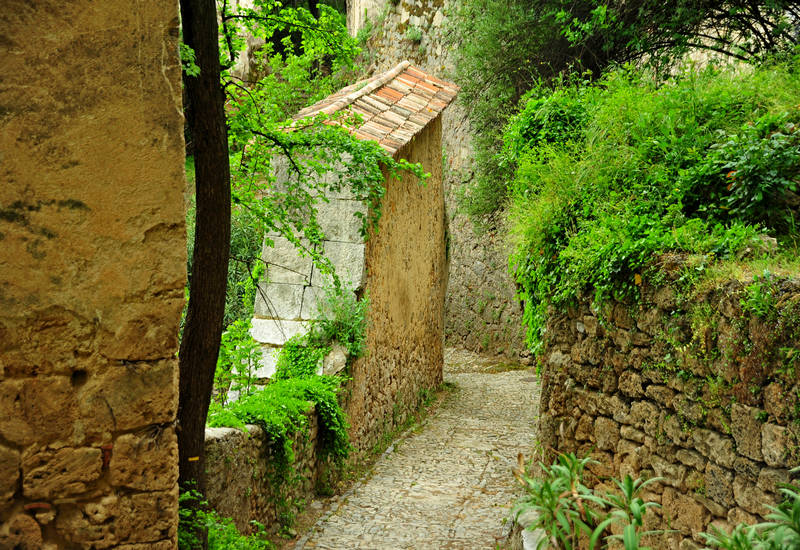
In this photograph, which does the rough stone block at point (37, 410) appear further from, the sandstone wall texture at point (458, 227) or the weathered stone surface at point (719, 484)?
the sandstone wall texture at point (458, 227)

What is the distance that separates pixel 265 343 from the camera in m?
7.04

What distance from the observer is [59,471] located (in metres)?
2.27

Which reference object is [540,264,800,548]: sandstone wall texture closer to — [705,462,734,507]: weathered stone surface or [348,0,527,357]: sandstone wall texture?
[705,462,734,507]: weathered stone surface

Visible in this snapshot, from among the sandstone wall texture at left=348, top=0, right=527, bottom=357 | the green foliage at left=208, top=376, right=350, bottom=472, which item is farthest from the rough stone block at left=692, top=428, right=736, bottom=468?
the sandstone wall texture at left=348, top=0, right=527, bottom=357

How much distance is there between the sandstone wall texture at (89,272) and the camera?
7.26 feet

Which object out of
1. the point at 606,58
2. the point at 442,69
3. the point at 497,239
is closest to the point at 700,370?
the point at 606,58

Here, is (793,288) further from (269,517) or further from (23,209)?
(269,517)

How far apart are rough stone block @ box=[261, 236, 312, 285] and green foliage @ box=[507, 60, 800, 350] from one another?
2.47 m

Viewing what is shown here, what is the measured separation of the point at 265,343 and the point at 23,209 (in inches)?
194

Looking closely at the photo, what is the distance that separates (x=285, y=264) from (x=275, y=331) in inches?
34.4

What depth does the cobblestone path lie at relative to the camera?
5723mm

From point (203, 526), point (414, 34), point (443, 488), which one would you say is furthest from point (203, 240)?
point (414, 34)

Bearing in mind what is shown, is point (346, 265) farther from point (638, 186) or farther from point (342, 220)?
point (638, 186)

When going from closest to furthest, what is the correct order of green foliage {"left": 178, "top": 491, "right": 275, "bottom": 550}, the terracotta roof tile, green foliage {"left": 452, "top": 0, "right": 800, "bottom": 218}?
1. green foliage {"left": 178, "top": 491, "right": 275, "bottom": 550}
2. green foliage {"left": 452, "top": 0, "right": 800, "bottom": 218}
3. the terracotta roof tile
